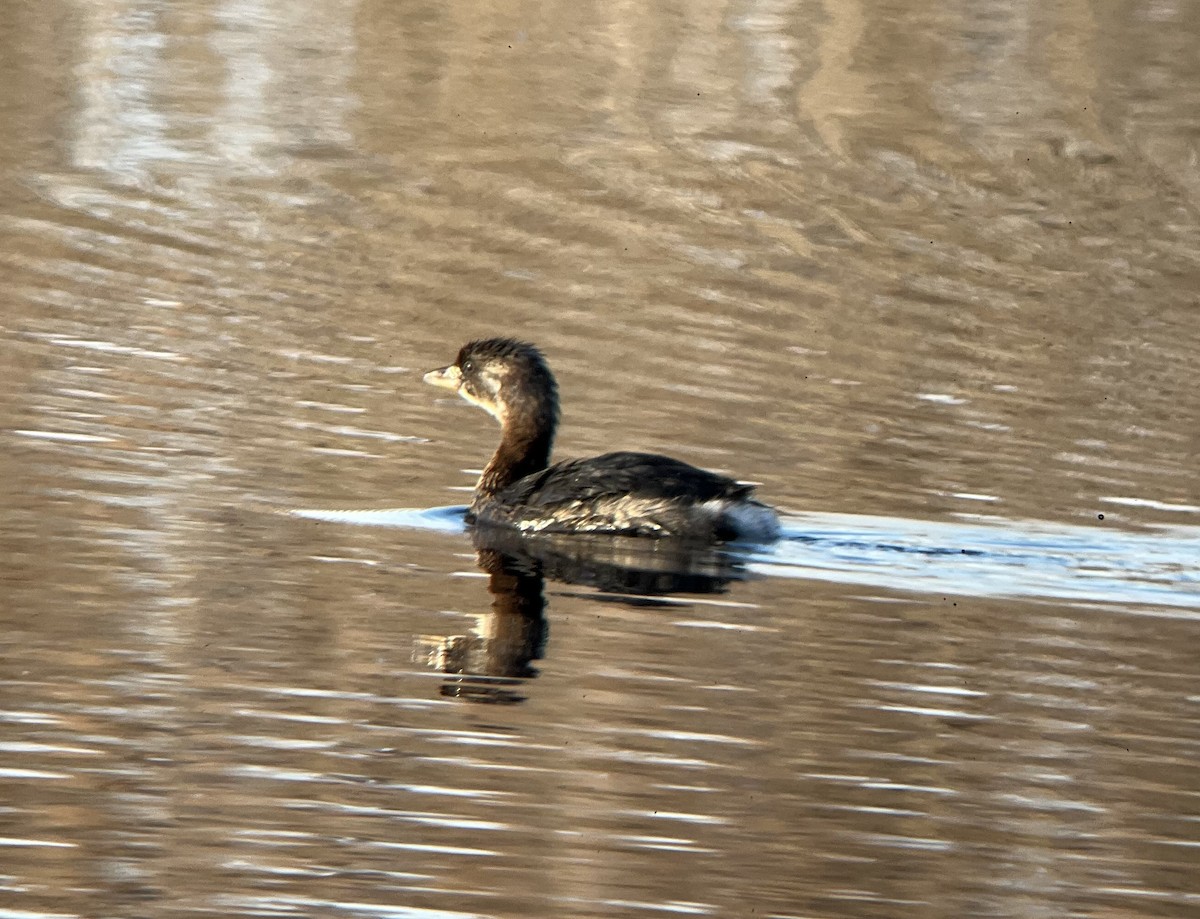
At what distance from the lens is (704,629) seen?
10047 millimetres

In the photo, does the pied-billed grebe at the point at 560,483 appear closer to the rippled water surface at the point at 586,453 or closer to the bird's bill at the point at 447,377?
the bird's bill at the point at 447,377

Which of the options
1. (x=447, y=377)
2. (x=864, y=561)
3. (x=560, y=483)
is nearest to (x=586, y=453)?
(x=447, y=377)

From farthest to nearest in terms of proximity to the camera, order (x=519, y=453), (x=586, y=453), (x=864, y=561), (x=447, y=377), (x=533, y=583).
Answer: (x=586, y=453), (x=447, y=377), (x=519, y=453), (x=864, y=561), (x=533, y=583)

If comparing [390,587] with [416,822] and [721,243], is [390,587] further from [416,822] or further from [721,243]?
[721,243]

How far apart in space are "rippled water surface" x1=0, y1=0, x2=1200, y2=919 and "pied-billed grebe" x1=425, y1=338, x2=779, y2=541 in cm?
18

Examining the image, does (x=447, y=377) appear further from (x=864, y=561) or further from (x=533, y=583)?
(x=864, y=561)

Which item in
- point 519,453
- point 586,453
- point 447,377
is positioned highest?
point 447,377

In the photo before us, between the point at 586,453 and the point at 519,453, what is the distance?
37.3 inches

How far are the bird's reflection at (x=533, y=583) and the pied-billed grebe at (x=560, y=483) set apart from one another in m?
0.10

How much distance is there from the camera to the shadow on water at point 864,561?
11.0 meters

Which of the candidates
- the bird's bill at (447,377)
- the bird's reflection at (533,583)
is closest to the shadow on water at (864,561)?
the bird's reflection at (533,583)

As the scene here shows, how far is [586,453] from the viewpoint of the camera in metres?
14.1

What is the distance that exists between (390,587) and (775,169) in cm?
1415

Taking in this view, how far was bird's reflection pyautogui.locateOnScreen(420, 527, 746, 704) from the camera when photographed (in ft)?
→ 30.3
